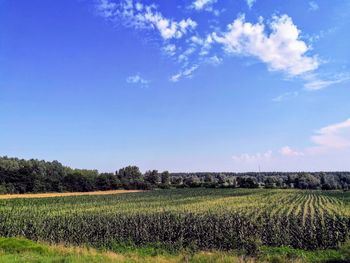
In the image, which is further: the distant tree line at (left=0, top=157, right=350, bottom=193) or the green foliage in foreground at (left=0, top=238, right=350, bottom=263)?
the distant tree line at (left=0, top=157, right=350, bottom=193)

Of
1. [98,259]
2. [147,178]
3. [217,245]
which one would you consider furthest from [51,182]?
[98,259]

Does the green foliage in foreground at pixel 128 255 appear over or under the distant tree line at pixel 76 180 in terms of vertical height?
under

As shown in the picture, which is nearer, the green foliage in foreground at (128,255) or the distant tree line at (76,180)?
the green foliage in foreground at (128,255)

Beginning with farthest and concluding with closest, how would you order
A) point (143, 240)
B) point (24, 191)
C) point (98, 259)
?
1. point (24, 191)
2. point (143, 240)
3. point (98, 259)

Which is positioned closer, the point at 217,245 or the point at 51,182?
the point at 217,245

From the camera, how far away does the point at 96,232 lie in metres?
33.2

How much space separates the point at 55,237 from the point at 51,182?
8784cm

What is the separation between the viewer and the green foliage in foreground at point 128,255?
57.0 feet

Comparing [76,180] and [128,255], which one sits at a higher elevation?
[76,180]

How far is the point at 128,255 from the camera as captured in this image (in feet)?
73.0

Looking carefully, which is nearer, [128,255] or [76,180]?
[128,255]

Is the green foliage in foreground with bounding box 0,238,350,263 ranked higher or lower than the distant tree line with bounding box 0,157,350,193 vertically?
lower

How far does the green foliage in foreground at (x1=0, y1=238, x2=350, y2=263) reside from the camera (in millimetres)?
17359

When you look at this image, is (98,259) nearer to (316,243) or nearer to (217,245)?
(217,245)
